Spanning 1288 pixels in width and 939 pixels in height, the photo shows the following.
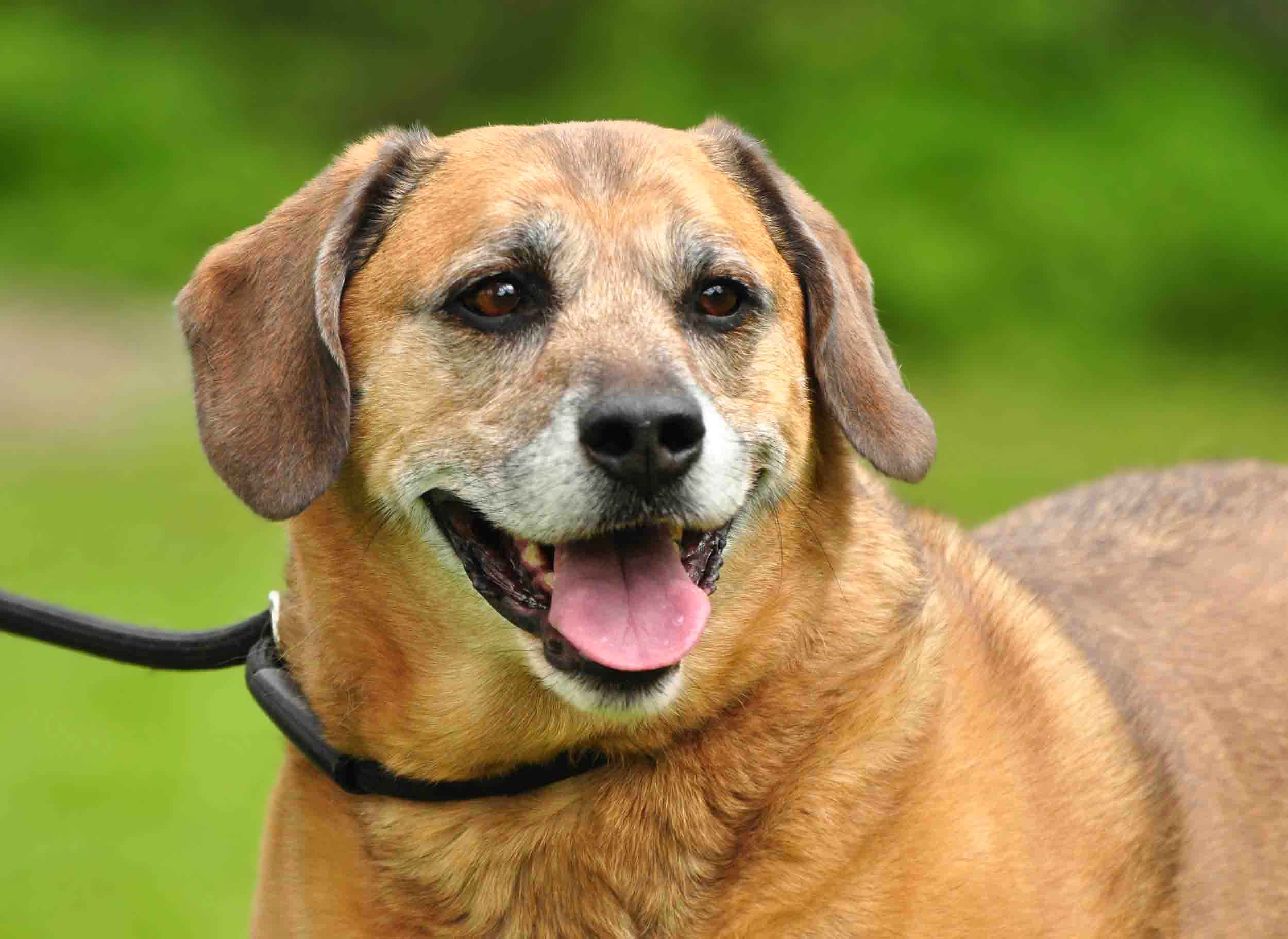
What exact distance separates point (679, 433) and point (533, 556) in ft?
1.33

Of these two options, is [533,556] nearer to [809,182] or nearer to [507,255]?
[507,255]

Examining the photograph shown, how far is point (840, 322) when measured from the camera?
153 inches

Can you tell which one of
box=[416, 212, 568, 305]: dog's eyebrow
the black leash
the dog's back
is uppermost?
box=[416, 212, 568, 305]: dog's eyebrow

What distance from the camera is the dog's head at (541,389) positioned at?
3.40m

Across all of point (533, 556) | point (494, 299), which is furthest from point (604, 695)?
point (494, 299)

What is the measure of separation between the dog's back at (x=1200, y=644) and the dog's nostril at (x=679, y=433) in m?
1.24

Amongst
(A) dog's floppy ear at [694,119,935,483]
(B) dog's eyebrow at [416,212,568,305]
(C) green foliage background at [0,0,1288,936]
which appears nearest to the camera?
(B) dog's eyebrow at [416,212,568,305]

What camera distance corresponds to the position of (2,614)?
4.05m

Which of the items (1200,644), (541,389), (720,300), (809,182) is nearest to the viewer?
(541,389)

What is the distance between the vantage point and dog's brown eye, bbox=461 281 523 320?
369 centimetres

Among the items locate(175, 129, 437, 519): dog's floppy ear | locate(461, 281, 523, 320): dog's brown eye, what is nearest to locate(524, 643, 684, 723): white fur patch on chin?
locate(175, 129, 437, 519): dog's floppy ear

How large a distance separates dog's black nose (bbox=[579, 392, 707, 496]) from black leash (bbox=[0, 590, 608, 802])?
582 mm

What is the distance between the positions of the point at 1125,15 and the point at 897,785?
12657 mm

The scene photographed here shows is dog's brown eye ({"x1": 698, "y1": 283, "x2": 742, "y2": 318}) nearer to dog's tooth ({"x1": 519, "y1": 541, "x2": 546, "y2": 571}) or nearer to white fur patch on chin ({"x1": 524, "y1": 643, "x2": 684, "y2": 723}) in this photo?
dog's tooth ({"x1": 519, "y1": 541, "x2": 546, "y2": 571})
